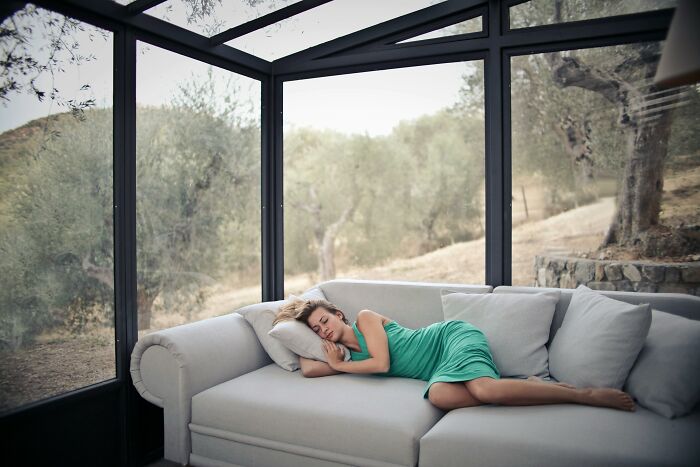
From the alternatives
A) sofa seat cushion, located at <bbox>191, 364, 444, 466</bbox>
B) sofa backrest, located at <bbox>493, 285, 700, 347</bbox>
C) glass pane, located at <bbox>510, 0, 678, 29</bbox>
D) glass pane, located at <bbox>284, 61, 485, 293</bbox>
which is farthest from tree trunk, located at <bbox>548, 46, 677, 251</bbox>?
sofa seat cushion, located at <bbox>191, 364, 444, 466</bbox>

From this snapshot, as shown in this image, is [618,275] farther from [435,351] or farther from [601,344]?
[435,351]

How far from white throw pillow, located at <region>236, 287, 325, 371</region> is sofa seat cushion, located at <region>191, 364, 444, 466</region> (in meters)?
0.13

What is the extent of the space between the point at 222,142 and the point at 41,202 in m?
1.37

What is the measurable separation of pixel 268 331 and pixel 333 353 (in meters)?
0.46

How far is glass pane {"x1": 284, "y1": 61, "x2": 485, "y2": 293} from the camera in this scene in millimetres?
3746

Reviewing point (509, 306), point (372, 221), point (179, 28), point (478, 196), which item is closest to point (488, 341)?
point (509, 306)

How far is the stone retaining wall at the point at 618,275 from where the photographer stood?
10.2 feet

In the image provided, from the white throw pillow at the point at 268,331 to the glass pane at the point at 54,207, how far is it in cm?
76

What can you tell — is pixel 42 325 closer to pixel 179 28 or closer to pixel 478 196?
pixel 179 28

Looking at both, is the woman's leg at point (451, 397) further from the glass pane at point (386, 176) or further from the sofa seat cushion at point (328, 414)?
the glass pane at point (386, 176)

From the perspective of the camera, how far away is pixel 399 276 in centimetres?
404

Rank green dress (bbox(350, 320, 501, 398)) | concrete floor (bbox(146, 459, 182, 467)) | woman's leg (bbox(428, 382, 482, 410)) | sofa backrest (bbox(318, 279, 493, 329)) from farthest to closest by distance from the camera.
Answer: sofa backrest (bbox(318, 279, 493, 329)), concrete floor (bbox(146, 459, 182, 467)), green dress (bbox(350, 320, 501, 398)), woman's leg (bbox(428, 382, 482, 410))

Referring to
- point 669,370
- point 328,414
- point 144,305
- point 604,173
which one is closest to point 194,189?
point 144,305

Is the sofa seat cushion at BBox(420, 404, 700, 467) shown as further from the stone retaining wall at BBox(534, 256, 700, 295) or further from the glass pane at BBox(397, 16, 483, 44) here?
the glass pane at BBox(397, 16, 483, 44)
